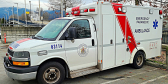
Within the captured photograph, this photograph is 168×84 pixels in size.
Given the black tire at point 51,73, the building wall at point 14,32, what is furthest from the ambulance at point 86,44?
the building wall at point 14,32

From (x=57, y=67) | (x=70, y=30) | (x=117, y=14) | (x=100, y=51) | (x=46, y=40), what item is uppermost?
(x=117, y=14)

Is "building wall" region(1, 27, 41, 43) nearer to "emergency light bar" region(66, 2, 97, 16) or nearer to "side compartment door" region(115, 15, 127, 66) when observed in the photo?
"emergency light bar" region(66, 2, 97, 16)

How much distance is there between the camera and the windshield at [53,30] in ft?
15.6

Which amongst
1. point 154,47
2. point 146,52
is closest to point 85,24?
point 146,52

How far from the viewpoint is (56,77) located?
15.3ft

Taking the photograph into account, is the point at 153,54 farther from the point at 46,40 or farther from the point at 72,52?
the point at 46,40

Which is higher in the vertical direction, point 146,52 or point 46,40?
point 46,40

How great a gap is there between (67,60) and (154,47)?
14.8 ft

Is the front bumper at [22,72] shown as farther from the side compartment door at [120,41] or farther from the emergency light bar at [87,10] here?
the side compartment door at [120,41]

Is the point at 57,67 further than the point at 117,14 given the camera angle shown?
No

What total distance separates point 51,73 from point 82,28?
1755 millimetres

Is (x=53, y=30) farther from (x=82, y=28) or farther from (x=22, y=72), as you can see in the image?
(x=22, y=72)

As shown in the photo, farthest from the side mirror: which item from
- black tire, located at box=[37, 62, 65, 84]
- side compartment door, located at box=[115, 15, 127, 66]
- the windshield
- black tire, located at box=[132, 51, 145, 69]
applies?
black tire, located at box=[132, 51, 145, 69]

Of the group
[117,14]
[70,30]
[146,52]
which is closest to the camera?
[70,30]
